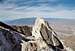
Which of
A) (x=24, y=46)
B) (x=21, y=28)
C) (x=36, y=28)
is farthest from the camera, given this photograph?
(x=21, y=28)

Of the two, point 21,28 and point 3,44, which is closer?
point 3,44

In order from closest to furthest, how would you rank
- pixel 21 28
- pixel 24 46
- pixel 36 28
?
pixel 24 46
pixel 36 28
pixel 21 28

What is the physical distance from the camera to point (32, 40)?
8195mm

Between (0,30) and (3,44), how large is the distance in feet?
1.41

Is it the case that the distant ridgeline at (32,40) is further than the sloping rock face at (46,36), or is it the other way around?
the sloping rock face at (46,36)

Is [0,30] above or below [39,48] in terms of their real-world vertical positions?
above

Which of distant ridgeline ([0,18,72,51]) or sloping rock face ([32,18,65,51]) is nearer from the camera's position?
distant ridgeline ([0,18,72,51])

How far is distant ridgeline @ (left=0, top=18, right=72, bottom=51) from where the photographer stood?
26.4 feet

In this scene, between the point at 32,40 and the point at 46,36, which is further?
the point at 46,36

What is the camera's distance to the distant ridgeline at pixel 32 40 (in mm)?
8055

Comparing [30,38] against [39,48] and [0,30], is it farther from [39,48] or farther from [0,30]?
[0,30]

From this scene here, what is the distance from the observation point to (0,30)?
8.11 m

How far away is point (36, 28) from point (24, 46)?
0.85 metres

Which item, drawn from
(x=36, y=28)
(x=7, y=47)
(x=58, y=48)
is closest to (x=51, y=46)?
(x=58, y=48)
